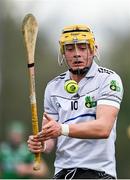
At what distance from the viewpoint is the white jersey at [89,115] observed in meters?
7.34

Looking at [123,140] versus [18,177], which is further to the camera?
[123,140]

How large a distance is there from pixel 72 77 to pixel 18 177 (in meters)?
7.19

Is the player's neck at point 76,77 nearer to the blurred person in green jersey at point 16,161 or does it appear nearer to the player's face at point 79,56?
the player's face at point 79,56

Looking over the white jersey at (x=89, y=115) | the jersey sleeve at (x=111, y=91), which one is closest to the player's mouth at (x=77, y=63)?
the white jersey at (x=89, y=115)

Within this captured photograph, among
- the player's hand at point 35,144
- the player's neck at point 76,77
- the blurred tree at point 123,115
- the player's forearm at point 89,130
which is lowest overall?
the blurred tree at point 123,115

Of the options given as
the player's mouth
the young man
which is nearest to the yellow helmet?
the young man

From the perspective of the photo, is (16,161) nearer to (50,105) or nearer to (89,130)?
(50,105)

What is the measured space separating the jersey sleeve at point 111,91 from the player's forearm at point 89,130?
235 mm

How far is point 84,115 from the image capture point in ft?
24.1

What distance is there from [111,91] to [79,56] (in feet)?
1.33

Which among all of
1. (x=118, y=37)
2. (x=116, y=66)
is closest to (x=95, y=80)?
(x=116, y=66)

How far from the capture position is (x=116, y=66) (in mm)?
25297

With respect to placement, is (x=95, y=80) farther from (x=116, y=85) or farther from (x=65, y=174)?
(x=65, y=174)

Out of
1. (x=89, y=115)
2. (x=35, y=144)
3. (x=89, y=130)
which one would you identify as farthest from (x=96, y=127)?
(x=35, y=144)
